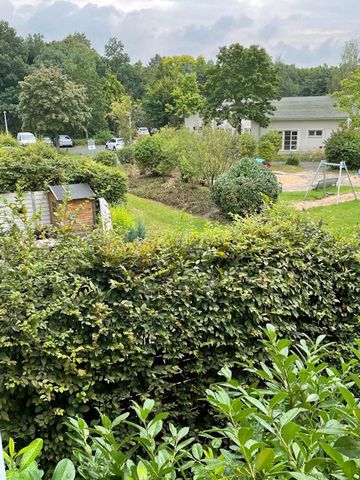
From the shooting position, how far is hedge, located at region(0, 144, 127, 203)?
908 centimetres

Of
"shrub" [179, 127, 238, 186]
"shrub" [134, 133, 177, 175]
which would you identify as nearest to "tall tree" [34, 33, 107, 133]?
"shrub" [134, 133, 177, 175]

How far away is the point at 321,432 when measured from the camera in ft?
3.23

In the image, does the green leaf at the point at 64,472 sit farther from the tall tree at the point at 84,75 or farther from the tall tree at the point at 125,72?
the tall tree at the point at 125,72

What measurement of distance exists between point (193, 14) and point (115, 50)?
5090 cm

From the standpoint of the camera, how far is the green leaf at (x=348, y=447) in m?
0.84

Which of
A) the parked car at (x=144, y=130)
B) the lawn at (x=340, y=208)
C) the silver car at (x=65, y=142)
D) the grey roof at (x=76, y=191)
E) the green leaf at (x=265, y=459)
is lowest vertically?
the lawn at (x=340, y=208)

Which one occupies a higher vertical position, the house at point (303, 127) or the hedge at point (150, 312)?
the house at point (303, 127)

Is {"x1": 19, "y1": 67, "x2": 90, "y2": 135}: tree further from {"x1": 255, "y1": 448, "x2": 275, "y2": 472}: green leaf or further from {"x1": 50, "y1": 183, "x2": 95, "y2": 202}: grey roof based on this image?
{"x1": 255, "y1": 448, "x2": 275, "y2": 472}: green leaf

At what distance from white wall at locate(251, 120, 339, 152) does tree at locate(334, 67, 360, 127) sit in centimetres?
504

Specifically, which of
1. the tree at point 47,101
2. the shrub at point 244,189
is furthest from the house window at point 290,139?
the shrub at point 244,189

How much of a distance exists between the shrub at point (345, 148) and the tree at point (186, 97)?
46.9 feet

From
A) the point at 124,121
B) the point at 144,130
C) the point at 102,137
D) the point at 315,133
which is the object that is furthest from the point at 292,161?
Result: the point at 102,137

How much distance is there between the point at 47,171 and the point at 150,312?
7.65 m

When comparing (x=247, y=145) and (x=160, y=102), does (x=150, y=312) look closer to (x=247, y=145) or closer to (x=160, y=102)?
(x=247, y=145)
